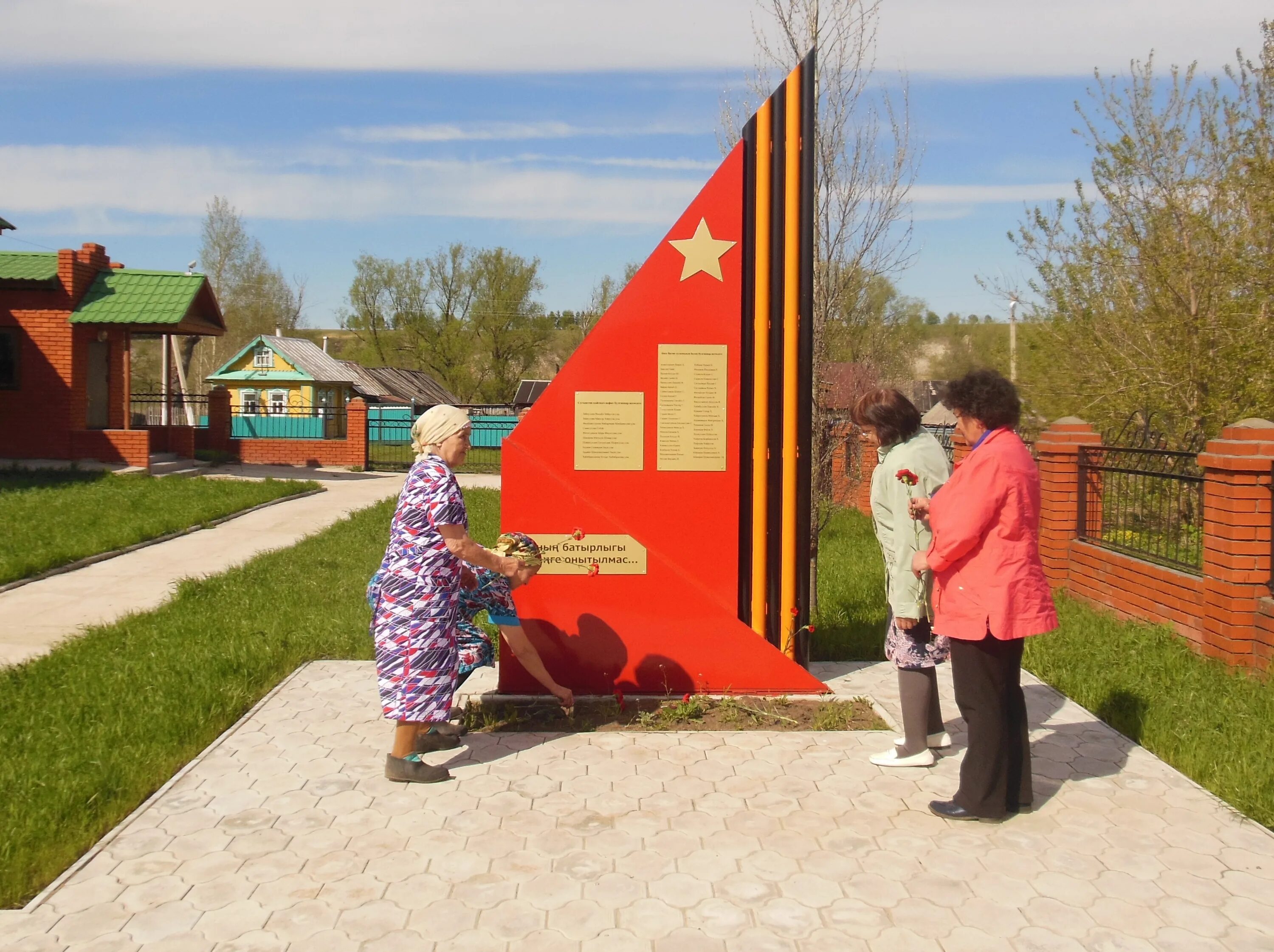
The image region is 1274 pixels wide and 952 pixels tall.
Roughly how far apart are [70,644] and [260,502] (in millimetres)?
10142

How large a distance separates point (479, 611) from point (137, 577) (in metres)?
6.41

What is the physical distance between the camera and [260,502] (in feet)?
57.5

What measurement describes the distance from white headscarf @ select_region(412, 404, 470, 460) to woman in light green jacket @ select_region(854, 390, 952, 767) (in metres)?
1.85

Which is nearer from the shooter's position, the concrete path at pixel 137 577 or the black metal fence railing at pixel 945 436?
the concrete path at pixel 137 577

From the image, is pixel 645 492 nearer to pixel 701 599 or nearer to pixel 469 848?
pixel 701 599

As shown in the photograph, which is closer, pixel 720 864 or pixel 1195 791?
pixel 720 864

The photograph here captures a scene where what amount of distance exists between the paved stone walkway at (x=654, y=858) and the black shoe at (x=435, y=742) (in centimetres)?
9

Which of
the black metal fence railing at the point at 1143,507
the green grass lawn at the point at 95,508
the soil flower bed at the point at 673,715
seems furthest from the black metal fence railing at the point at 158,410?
the soil flower bed at the point at 673,715

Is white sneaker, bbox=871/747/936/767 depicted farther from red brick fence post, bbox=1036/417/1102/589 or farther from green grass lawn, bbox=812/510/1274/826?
red brick fence post, bbox=1036/417/1102/589

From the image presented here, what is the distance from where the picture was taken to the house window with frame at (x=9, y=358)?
20234 mm

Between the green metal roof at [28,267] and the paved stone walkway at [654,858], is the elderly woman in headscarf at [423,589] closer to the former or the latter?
the paved stone walkway at [654,858]

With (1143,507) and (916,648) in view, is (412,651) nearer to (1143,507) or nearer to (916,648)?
(916,648)

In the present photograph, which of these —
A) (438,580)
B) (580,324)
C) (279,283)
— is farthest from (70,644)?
(279,283)

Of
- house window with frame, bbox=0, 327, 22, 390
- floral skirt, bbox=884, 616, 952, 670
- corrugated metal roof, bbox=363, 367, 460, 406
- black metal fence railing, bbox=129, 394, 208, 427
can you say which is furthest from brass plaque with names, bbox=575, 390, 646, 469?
corrugated metal roof, bbox=363, 367, 460, 406
